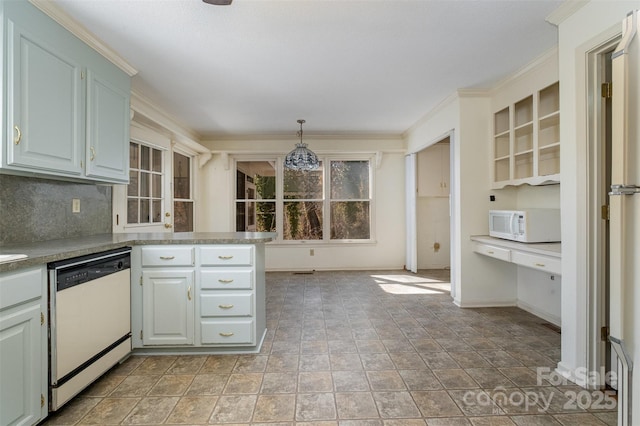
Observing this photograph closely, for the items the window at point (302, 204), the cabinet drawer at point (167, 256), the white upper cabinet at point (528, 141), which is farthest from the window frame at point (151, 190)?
the white upper cabinet at point (528, 141)

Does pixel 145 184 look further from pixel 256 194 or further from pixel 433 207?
pixel 433 207

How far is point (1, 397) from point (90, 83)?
6.76 ft

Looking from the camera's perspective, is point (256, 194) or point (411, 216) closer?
point (411, 216)

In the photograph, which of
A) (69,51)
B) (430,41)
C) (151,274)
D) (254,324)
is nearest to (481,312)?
(254,324)

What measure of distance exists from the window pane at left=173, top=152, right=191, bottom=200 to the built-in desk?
14.1 feet

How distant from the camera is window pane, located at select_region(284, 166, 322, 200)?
603 cm

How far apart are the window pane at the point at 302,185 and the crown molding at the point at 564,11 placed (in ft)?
13.7

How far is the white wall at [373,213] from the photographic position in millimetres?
5848

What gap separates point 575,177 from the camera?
6.86ft

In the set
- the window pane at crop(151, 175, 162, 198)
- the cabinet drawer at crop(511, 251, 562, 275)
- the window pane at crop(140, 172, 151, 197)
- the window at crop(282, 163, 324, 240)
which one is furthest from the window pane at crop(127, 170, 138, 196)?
the cabinet drawer at crop(511, 251, 562, 275)

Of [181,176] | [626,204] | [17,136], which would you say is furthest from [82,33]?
[626,204]

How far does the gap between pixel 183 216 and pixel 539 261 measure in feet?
16.1

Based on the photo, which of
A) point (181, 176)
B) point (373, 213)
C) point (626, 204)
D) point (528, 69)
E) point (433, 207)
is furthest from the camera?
point (433, 207)

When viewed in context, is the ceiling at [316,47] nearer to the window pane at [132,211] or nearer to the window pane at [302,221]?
the window pane at [132,211]
